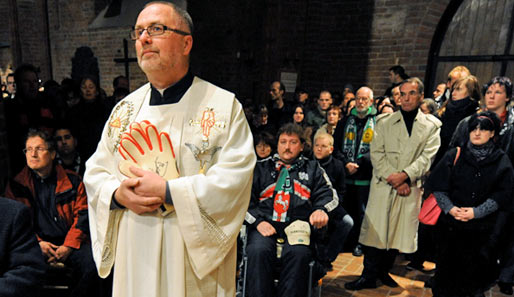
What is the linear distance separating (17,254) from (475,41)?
311 inches

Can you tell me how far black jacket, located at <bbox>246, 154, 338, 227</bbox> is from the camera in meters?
3.01

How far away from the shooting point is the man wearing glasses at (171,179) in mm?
1523

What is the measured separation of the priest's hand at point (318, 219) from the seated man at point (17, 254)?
1.89 meters

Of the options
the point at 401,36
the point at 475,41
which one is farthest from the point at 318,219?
the point at 475,41

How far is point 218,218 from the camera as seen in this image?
1.57 metres

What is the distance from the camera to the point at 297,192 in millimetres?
3041

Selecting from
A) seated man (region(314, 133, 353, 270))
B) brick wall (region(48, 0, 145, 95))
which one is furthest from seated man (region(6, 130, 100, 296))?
brick wall (region(48, 0, 145, 95))

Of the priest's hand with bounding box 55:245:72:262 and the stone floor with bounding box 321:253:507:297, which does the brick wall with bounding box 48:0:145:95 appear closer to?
the priest's hand with bounding box 55:245:72:262

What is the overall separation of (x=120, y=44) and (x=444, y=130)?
7624 mm

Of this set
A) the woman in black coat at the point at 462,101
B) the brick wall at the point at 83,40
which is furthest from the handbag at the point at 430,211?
the brick wall at the point at 83,40

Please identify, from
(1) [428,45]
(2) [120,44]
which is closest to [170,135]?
(1) [428,45]

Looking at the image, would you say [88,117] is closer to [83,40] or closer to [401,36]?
[401,36]

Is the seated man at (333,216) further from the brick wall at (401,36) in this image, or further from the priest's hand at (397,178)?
the brick wall at (401,36)

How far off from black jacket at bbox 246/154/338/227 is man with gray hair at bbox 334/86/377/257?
119 centimetres
